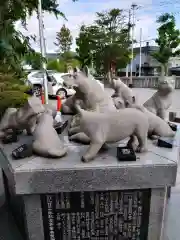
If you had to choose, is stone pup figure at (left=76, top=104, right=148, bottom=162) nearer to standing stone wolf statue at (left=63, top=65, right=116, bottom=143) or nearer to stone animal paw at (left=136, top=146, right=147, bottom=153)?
stone animal paw at (left=136, top=146, right=147, bottom=153)

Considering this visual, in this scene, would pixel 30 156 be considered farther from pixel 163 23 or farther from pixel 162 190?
pixel 163 23

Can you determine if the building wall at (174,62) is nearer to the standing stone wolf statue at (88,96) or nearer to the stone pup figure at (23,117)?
the standing stone wolf statue at (88,96)

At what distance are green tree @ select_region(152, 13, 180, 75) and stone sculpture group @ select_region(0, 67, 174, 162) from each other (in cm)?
1474

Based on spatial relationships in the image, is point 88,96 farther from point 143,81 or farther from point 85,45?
point 143,81

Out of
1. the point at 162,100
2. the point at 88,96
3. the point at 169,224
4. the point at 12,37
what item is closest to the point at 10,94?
the point at 12,37

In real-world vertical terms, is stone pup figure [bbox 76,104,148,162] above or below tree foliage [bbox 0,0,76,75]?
below

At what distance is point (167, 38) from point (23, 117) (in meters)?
16.3

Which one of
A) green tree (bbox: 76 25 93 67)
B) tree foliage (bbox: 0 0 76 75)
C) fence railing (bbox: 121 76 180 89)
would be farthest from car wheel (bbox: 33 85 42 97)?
fence railing (bbox: 121 76 180 89)

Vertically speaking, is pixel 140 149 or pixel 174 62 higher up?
pixel 174 62

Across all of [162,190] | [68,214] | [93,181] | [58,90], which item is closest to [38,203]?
[68,214]

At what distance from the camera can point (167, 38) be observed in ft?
53.7

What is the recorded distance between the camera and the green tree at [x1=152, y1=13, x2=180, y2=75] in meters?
16.0

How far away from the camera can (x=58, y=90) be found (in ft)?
34.3

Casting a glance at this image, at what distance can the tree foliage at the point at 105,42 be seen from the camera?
15.1 meters
